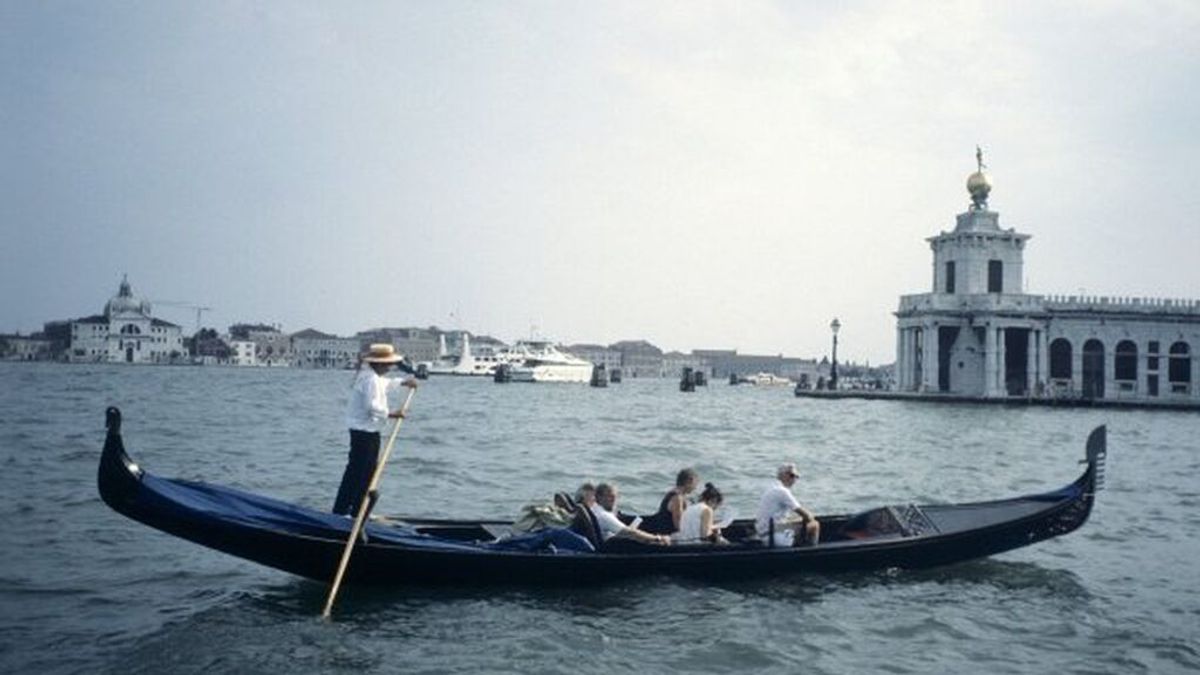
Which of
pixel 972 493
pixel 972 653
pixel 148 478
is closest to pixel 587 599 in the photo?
pixel 972 653

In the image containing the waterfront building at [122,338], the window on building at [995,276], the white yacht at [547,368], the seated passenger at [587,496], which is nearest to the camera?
the seated passenger at [587,496]

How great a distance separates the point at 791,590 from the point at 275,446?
1675 centimetres

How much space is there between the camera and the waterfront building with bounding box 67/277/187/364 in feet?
464

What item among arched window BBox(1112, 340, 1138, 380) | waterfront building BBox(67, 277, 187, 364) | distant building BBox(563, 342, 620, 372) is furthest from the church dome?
arched window BBox(1112, 340, 1138, 380)

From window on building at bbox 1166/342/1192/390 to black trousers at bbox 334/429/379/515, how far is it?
63.8 m

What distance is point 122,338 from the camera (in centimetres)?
14125

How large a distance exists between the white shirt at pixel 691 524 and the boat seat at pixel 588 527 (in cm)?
86

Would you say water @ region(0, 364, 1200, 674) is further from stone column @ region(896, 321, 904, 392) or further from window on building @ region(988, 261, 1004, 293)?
Answer: stone column @ region(896, 321, 904, 392)

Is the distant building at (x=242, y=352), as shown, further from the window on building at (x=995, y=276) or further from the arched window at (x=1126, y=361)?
the arched window at (x=1126, y=361)

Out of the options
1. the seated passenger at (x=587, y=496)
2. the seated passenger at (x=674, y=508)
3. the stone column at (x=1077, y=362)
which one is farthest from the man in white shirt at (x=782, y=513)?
the stone column at (x=1077, y=362)

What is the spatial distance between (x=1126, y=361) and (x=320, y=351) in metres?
129

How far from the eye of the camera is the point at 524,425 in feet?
114

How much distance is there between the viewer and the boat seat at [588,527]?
966 centimetres

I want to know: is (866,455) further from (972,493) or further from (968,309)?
(968,309)
